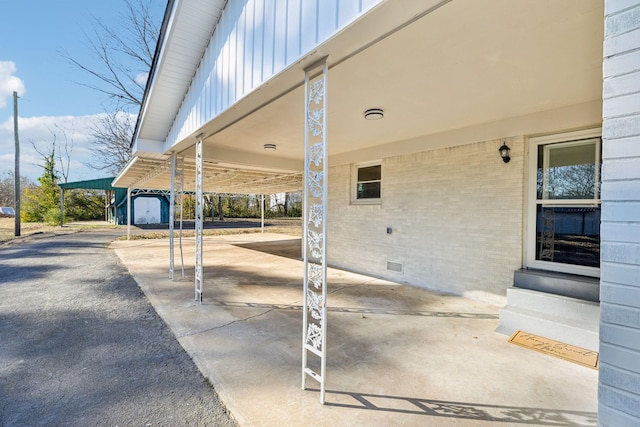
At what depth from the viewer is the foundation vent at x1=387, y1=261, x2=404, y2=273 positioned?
5731mm

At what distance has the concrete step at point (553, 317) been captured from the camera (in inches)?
123

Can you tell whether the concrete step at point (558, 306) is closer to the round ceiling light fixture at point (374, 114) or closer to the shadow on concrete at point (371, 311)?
the shadow on concrete at point (371, 311)

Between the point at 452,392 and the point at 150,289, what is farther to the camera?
the point at 150,289

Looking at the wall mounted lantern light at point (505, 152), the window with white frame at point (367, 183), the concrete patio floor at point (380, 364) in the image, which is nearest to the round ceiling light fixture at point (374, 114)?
the wall mounted lantern light at point (505, 152)

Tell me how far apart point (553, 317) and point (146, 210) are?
2969 cm

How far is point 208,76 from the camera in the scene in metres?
3.80

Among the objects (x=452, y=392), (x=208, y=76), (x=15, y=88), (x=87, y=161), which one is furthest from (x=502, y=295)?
(x=87, y=161)

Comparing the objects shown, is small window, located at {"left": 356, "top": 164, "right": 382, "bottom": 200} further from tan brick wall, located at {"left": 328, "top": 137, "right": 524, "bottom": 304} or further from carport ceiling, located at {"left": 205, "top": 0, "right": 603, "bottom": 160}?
carport ceiling, located at {"left": 205, "top": 0, "right": 603, "bottom": 160}

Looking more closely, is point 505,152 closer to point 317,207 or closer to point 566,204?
point 566,204

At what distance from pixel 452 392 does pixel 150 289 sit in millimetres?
5075

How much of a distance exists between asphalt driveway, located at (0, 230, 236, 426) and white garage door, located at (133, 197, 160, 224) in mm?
23044

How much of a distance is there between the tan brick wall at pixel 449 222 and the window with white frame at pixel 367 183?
240mm

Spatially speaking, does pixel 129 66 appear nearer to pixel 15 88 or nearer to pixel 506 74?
pixel 15 88

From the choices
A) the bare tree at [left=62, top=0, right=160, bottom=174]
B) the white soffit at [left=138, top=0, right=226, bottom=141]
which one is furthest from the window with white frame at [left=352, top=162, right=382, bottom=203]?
the bare tree at [left=62, top=0, right=160, bottom=174]
